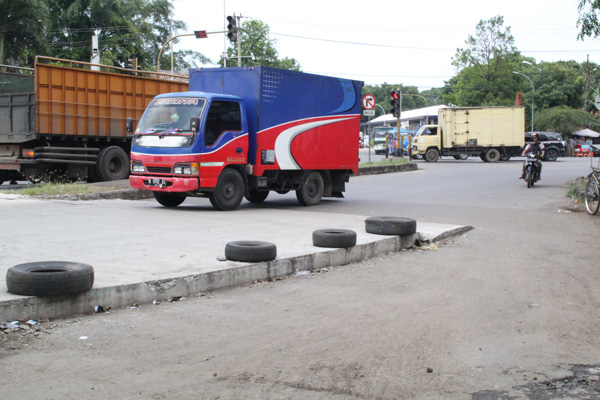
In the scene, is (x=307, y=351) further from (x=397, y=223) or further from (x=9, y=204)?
(x=9, y=204)

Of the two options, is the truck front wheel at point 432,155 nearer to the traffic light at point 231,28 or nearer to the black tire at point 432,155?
the black tire at point 432,155

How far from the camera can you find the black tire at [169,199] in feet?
45.5

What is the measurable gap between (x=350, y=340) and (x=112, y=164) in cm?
1585

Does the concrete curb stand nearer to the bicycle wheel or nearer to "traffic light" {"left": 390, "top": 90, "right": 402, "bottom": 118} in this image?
the bicycle wheel

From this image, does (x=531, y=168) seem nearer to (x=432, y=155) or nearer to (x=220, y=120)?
(x=220, y=120)

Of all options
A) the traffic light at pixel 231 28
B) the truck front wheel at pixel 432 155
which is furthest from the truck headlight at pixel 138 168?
the truck front wheel at pixel 432 155

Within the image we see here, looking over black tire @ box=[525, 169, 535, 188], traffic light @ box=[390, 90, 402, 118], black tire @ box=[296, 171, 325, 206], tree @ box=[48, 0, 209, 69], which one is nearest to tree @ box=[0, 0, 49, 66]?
tree @ box=[48, 0, 209, 69]

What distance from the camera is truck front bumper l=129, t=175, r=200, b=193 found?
41.1ft

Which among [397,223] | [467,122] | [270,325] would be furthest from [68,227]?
[467,122]

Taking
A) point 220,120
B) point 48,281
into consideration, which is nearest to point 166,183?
point 220,120

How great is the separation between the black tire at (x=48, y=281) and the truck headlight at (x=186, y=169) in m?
6.97

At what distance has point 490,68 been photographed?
69.4 meters

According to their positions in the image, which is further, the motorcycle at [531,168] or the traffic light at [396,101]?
the traffic light at [396,101]

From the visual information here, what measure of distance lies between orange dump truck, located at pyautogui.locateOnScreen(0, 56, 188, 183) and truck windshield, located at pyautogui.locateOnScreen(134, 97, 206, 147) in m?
5.35
